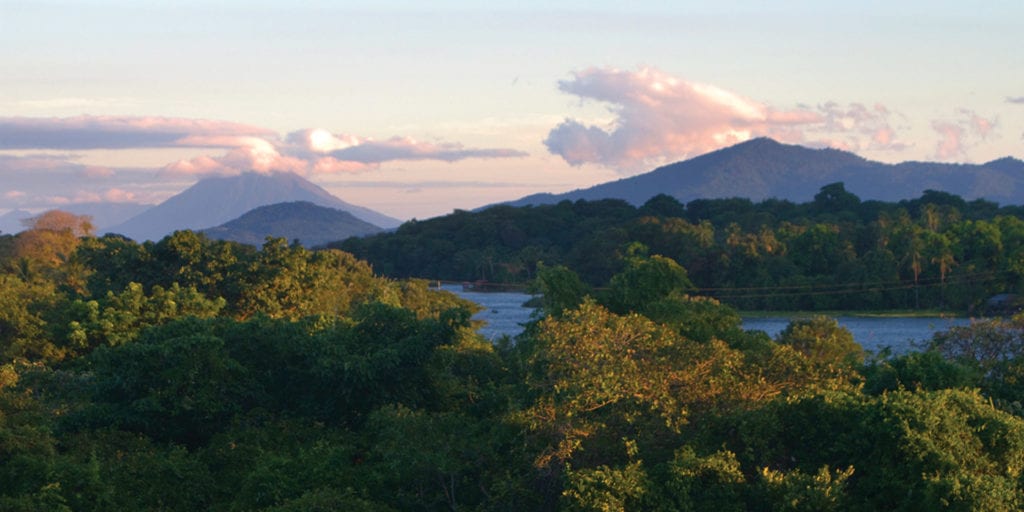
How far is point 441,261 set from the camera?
326 ft

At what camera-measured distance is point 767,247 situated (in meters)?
74.8

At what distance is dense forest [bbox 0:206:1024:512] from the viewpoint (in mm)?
13344

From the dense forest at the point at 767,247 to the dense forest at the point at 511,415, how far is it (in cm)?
4682

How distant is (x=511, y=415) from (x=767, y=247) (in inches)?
2445

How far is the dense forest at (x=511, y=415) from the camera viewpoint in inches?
525

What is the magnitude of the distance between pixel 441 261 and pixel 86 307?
241ft

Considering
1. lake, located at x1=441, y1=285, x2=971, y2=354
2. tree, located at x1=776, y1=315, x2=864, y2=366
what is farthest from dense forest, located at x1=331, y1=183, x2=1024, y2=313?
tree, located at x1=776, y1=315, x2=864, y2=366

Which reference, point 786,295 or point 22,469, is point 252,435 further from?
point 786,295

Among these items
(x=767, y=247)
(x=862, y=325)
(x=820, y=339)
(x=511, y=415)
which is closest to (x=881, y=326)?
(x=862, y=325)

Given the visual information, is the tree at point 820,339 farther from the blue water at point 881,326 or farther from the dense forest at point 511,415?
the blue water at point 881,326

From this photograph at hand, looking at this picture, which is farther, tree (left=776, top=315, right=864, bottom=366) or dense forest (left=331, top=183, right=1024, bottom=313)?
dense forest (left=331, top=183, right=1024, bottom=313)

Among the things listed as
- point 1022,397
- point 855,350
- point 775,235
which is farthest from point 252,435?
point 775,235

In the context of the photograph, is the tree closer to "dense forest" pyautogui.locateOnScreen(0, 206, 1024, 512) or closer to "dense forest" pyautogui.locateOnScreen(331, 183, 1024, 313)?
"dense forest" pyautogui.locateOnScreen(0, 206, 1024, 512)

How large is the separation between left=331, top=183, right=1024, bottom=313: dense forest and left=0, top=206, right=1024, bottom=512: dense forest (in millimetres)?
46819
